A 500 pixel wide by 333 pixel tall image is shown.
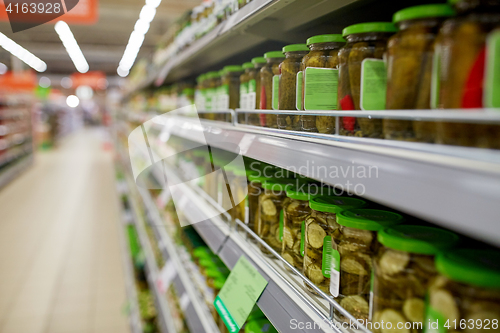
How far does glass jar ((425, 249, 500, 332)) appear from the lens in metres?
0.44

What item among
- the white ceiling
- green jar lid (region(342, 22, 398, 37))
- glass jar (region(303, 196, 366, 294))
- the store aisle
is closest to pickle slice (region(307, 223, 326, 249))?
glass jar (region(303, 196, 366, 294))

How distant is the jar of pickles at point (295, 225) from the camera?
0.89 m

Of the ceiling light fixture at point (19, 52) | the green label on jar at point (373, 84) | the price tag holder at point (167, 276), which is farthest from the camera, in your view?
the ceiling light fixture at point (19, 52)

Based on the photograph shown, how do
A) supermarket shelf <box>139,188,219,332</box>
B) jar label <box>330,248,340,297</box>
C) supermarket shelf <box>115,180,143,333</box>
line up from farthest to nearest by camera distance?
supermarket shelf <box>115,180,143,333</box>
supermarket shelf <box>139,188,219,332</box>
jar label <box>330,248,340,297</box>

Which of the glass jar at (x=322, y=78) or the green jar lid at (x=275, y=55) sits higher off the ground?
the green jar lid at (x=275, y=55)

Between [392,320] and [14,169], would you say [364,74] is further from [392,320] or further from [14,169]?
[14,169]

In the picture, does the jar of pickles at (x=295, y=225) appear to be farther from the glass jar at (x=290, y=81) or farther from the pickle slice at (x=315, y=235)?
the glass jar at (x=290, y=81)

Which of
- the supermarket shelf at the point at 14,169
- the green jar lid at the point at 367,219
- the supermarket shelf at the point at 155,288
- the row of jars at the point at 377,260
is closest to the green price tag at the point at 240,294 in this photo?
the row of jars at the point at 377,260

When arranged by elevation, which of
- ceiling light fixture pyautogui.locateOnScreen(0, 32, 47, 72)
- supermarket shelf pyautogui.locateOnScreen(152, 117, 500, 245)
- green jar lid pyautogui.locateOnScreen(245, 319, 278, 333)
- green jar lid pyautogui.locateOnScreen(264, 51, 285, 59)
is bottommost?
green jar lid pyautogui.locateOnScreen(245, 319, 278, 333)

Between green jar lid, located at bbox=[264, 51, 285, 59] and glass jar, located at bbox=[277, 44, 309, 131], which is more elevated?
green jar lid, located at bbox=[264, 51, 285, 59]

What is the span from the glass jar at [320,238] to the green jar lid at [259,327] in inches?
13.2

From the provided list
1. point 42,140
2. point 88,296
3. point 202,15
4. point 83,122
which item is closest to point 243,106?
point 202,15

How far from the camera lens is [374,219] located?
71 cm

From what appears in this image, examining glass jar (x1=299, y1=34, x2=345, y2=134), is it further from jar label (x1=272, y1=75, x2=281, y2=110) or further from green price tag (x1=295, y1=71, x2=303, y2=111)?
jar label (x1=272, y1=75, x2=281, y2=110)
